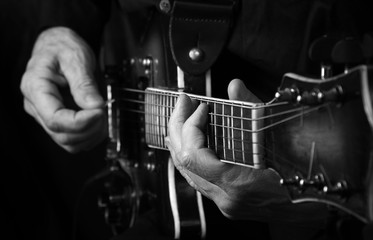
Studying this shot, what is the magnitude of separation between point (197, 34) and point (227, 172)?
0.20m

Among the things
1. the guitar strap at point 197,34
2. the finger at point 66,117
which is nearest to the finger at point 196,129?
the guitar strap at point 197,34

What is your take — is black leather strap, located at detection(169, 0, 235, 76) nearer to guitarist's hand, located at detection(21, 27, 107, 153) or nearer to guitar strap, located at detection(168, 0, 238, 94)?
guitar strap, located at detection(168, 0, 238, 94)

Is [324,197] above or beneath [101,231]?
above

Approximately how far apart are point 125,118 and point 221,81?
28cm

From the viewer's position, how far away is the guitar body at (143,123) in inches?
34.3

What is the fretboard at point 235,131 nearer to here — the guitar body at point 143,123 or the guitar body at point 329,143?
the guitar body at point 329,143

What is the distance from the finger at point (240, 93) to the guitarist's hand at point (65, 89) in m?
0.33

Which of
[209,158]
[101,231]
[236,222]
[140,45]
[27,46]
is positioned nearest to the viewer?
[209,158]

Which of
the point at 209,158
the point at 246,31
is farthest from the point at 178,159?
the point at 246,31

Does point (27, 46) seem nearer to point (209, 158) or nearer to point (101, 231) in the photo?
point (101, 231)

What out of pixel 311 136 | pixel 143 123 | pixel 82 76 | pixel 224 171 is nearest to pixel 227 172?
pixel 224 171

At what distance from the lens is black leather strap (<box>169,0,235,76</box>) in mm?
802

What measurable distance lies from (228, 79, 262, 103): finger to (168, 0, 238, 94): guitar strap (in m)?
0.10

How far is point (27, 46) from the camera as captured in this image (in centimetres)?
123
